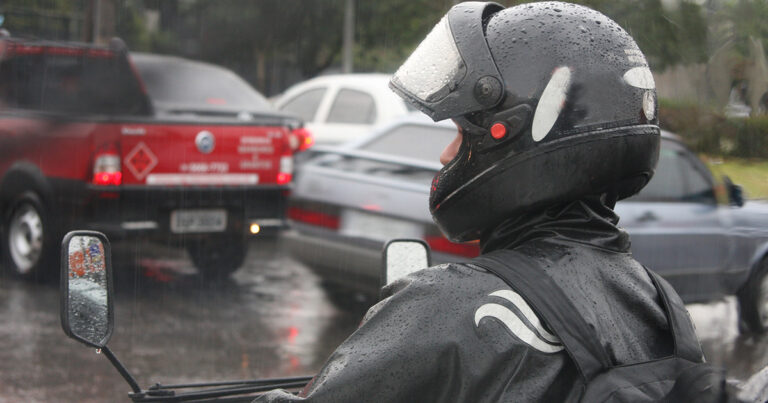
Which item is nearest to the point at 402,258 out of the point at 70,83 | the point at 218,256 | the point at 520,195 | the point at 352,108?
the point at 520,195

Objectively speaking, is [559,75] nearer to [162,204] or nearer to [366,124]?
[162,204]

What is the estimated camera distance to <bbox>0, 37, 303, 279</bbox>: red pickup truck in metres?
7.30

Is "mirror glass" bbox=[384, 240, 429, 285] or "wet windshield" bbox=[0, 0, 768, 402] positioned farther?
"wet windshield" bbox=[0, 0, 768, 402]

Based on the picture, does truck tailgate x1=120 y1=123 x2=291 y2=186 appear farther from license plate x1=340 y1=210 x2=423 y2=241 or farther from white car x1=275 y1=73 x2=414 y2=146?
white car x1=275 y1=73 x2=414 y2=146

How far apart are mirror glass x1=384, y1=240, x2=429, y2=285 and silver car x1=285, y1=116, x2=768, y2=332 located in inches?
108

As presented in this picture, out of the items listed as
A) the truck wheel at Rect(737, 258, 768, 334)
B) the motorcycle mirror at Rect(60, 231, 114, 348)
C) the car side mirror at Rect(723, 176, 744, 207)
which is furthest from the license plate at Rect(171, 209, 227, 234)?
the car side mirror at Rect(723, 176, 744, 207)

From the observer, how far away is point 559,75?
1.60 metres

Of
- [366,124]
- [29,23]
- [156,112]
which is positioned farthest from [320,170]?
[29,23]

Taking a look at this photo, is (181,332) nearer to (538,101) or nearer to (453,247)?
(453,247)

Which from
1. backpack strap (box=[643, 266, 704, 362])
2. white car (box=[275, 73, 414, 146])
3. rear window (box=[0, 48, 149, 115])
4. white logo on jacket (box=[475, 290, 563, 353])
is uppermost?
white logo on jacket (box=[475, 290, 563, 353])

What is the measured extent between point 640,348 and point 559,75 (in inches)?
18.9

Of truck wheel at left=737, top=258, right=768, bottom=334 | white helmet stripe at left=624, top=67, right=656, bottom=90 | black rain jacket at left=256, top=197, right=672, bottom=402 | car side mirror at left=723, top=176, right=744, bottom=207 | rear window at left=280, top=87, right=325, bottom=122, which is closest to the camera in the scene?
black rain jacket at left=256, top=197, right=672, bottom=402

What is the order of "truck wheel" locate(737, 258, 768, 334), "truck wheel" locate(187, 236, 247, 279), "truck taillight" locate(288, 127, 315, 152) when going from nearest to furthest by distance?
"truck wheel" locate(737, 258, 768, 334) → "truck wheel" locate(187, 236, 247, 279) → "truck taillight" locate(288, 127, 315, 152)

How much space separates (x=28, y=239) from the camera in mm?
7930
